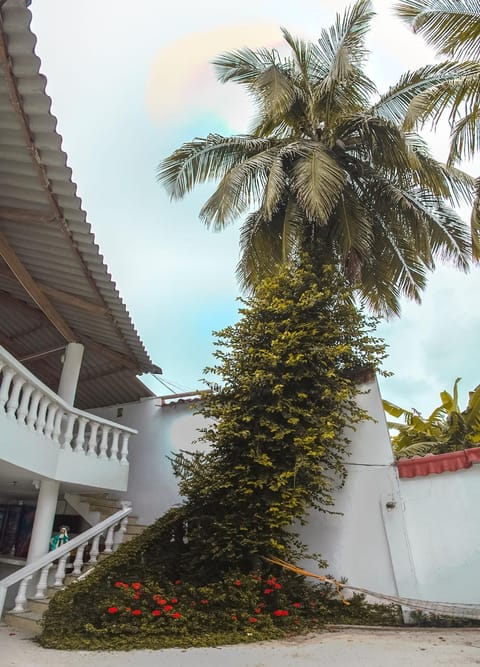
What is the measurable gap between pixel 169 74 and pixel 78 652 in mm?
9167

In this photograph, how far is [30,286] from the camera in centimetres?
666

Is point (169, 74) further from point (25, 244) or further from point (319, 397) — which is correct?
point (319, 397)

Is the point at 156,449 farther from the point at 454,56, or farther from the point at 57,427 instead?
the point at 454,56

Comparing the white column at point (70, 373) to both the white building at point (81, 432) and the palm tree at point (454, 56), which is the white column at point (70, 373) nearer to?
the white building at point (81, 432)

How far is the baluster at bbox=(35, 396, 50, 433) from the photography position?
6230mm

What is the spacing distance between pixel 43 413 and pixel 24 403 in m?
0.59

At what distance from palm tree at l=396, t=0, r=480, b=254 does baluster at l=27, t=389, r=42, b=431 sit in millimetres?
6575

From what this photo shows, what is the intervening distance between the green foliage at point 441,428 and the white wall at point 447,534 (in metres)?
1.77

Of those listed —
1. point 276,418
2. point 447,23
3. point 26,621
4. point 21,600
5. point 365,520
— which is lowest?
point 26,621

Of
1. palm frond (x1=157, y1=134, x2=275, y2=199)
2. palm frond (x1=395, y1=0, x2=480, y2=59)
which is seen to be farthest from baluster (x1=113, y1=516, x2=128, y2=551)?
palm frond (x1=395, y1=0, x2=480, y2=59)

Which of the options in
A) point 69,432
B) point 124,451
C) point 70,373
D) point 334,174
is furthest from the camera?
point 124,451

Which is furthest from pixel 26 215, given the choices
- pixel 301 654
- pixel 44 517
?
pixel 301 654

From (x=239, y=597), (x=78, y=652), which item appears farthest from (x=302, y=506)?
(x=78, y=652)

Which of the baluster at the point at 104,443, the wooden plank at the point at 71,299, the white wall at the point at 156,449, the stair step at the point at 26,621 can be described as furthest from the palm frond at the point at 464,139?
the stair step at the point at 26,621
